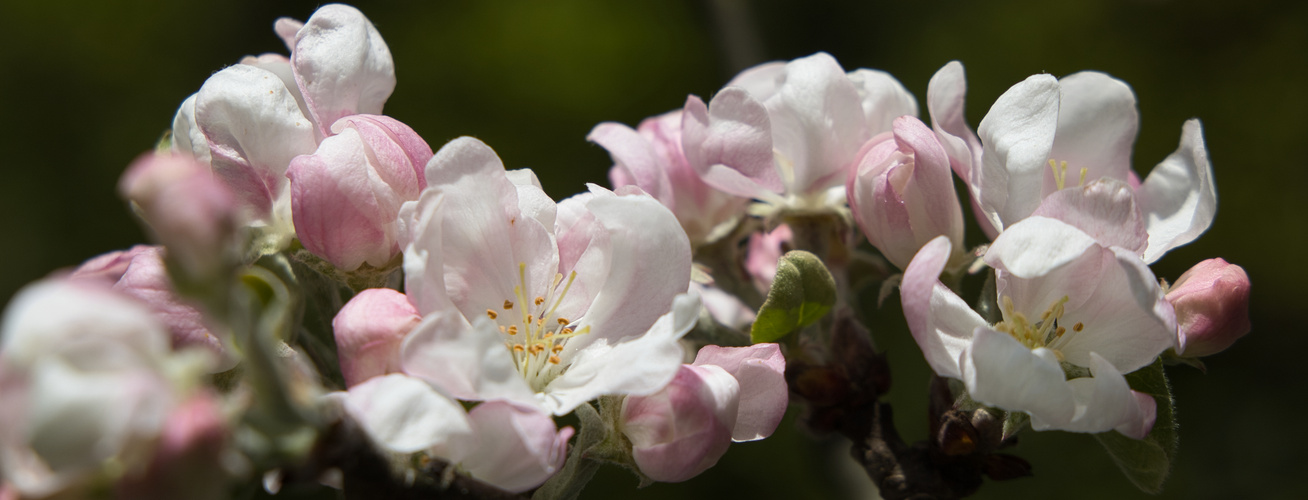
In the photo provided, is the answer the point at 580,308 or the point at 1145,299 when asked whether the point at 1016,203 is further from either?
the point at 580,308

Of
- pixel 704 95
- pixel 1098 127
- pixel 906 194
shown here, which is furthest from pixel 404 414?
pixel 704 95

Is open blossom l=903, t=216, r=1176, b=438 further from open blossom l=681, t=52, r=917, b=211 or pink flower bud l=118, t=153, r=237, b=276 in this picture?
pink flower bud l=118, t=153, r=237, b=276

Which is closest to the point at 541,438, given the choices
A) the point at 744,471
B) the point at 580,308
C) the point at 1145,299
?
the point at 580,308

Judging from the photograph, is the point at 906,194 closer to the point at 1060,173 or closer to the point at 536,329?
the point at 1060,173

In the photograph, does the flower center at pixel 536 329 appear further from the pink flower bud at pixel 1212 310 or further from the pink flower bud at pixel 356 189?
the pink flower bud at pixel 1212 310

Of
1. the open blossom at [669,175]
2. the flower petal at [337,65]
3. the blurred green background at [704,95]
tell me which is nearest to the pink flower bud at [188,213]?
the flower petal at [337,65]
